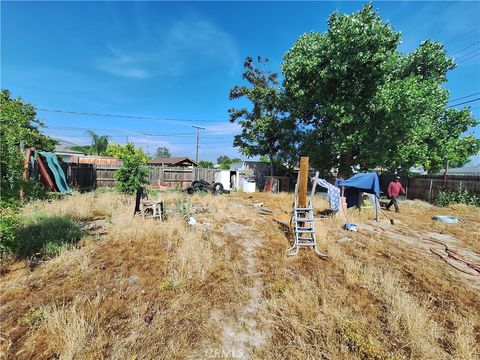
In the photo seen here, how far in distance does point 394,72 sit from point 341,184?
6.70 meters

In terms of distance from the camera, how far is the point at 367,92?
1202cm

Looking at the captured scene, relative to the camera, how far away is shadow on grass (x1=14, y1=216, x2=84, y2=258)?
4199 millimetres

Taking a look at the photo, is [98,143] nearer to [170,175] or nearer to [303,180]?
[170,175]

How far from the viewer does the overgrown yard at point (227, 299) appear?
243 centimetres

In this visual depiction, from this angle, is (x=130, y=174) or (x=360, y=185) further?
(x=130, y=174)

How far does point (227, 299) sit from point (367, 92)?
12.5 m

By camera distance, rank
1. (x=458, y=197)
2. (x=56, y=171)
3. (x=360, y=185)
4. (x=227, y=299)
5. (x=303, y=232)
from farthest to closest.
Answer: (x=458, y=197), (x=56, y=171), (x=360, y=185), (x=303, y=232), (x=227, y=299)

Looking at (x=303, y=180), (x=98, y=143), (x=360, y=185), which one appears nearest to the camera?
(x=303, y=180)

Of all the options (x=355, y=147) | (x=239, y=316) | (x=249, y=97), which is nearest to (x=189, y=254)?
(x=239, y=316)

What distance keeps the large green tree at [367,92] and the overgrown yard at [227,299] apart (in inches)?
293

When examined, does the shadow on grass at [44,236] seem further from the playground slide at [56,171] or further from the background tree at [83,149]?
the background tree at [83,149]

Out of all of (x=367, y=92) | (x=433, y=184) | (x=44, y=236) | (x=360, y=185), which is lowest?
(x=44, y=236)

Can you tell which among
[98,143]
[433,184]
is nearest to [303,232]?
[433,184]

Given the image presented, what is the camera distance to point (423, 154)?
13.4 metres
